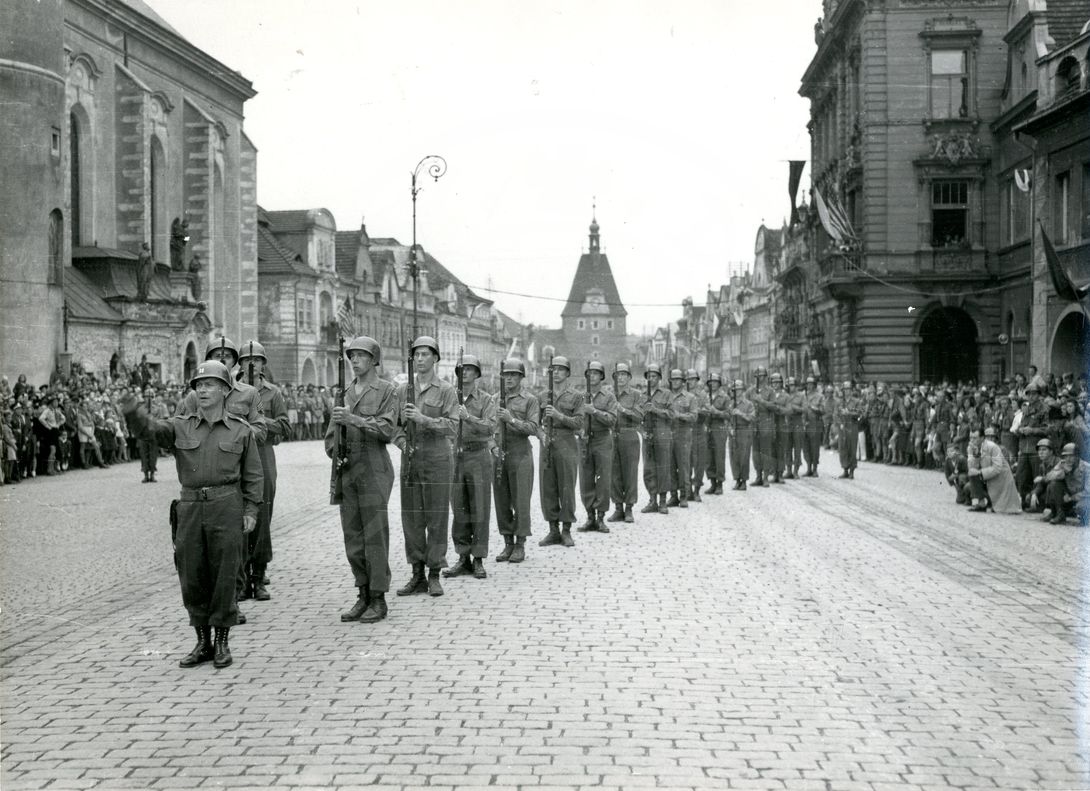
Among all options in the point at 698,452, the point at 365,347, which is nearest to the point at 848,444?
the point at 698,452

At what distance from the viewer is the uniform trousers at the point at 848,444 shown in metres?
22.6

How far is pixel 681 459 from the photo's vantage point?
16.6 m

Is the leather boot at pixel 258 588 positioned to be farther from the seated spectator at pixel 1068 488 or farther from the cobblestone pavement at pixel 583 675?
the seated spectator at pixel 1068 488

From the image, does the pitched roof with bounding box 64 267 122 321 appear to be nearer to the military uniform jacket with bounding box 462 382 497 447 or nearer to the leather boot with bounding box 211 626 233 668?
the military uniform jacket with bounding box 462 382 497 447

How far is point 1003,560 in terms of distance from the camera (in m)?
11.2

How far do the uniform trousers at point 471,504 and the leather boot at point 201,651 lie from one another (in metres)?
3.36

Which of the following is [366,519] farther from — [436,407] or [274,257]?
[274,257]

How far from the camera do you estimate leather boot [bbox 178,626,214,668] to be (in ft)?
23.0

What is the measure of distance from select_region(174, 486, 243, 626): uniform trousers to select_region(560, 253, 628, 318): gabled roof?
146151 mm

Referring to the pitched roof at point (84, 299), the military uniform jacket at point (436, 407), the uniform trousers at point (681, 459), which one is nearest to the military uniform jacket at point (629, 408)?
the uniform trousers at point (681, 459)

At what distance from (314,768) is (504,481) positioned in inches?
249

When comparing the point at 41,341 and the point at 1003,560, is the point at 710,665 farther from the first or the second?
the point at 41,341

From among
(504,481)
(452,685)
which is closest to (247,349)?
(504,481)

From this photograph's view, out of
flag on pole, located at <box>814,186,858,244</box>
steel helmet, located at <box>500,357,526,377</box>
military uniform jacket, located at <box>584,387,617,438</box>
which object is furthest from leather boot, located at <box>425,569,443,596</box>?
flag on pole, located at <box>814,186,858,244</box>
